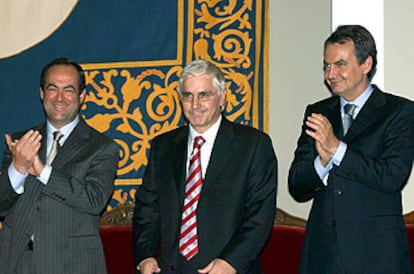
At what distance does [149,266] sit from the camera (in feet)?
10.6

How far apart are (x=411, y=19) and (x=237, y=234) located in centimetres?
153

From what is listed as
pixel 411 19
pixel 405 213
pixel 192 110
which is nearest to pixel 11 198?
pixel 192 110

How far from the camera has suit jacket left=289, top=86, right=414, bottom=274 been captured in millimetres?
3066

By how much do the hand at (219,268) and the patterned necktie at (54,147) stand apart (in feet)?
2.88

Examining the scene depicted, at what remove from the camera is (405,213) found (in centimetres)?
390

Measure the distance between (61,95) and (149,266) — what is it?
0.89 m

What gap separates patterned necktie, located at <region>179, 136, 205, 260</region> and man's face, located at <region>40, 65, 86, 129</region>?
62 cm

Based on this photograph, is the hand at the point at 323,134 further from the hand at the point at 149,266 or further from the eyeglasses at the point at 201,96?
the hand at the point at 149,266

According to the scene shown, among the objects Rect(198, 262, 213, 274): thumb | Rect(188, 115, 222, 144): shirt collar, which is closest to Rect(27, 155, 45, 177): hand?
Rect(188, 115, 222, 144): shirt collar

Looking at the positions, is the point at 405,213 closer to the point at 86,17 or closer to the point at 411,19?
the point at 411,19

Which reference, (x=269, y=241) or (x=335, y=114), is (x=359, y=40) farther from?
(x=269, y=241)

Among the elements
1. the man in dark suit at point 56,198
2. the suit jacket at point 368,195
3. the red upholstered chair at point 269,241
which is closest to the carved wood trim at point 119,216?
the red upholstered chair at point 269,241

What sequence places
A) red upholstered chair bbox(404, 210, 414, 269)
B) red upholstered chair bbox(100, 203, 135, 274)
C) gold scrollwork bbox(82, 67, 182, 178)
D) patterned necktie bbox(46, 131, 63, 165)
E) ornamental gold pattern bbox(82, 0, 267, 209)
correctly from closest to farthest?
1. patterned necktie bbox(46, 131, 63, 165)
2. red upholstered chair bbox(404, 210, 414, 269)
3. red upholstered chair bbox(100, 203, 135, 274)
4. ornamental gold pattern bbox(82, 0, 267, 209)
5. gold scrollwork bbox(82, 67, 182, 178)

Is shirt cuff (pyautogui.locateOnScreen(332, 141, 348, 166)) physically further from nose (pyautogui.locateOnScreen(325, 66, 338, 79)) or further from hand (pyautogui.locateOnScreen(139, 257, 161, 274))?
hand (pyautogui.locateOnScreen(139, 257, 161, 274))
